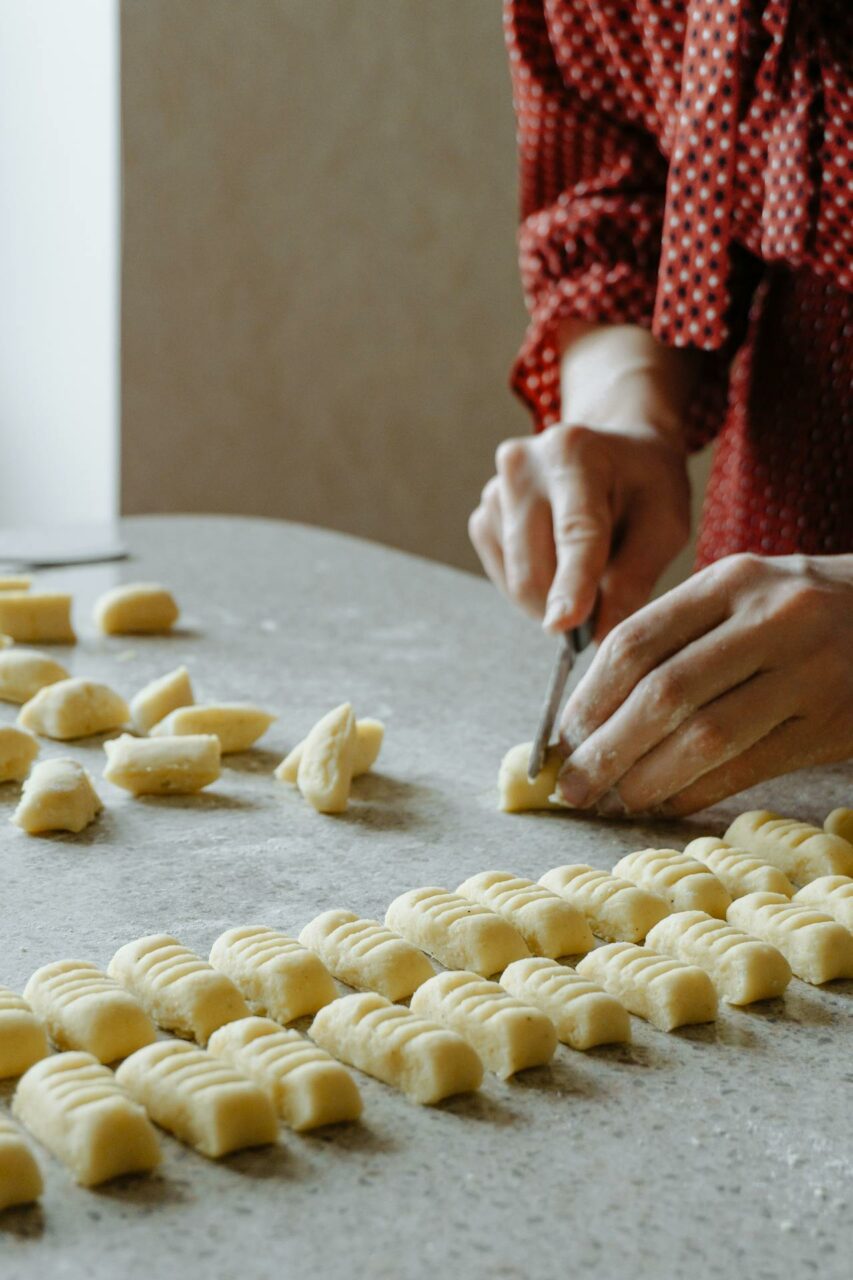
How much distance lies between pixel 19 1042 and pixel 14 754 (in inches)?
25.8

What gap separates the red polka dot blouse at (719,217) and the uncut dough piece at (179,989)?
1111mm

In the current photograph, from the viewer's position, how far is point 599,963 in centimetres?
120

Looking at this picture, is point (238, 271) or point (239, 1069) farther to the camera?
point (238, 271)

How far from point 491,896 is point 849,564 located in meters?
0.52

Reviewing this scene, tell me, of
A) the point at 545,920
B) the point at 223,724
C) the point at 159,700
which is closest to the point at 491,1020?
the point at 545,920

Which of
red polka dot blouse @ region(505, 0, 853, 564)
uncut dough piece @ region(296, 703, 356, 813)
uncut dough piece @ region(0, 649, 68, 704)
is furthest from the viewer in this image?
uncut dough piece @ region(0, 649, 68, 704)

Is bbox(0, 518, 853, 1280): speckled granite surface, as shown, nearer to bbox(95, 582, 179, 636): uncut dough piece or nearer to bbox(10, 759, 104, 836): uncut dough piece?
bbox(10, 759, 104, 836): uncut dough piece

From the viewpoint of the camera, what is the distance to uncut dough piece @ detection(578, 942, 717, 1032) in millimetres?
1130

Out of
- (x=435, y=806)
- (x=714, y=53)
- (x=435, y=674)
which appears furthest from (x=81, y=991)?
(x=714, y=53)

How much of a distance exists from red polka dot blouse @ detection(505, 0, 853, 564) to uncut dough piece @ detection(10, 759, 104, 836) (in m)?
0.96

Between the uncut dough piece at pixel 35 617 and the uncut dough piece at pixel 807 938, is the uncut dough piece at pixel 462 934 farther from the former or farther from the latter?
the uncut dough piece at pixel 35 617

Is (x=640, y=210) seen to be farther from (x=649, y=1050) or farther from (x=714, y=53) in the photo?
(x=649, y=1050)

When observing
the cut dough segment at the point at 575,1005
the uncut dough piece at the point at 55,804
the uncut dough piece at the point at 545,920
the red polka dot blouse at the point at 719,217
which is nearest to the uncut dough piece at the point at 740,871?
the uncut dough piece at the point at 545,920

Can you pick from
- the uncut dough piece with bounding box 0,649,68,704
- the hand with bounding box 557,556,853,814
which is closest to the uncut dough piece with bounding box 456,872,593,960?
the hand with bounding box 557,556,853,814
